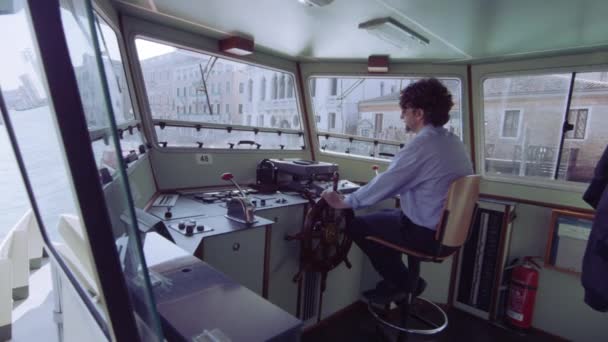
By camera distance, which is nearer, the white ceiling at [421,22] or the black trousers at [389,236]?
the white ceiling at [421,22]

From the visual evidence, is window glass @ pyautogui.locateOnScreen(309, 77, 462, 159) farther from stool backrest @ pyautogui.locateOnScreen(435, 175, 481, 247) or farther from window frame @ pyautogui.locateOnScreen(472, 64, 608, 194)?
stool backrest @ pyautogui.locateOnScreen(435, 175, 481, 247)

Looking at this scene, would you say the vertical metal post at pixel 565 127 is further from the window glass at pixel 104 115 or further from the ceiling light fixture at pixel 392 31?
the window glass at pixel 104 115

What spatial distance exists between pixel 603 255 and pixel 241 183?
219cm

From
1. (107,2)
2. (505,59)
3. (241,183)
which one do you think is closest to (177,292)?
(107,2)

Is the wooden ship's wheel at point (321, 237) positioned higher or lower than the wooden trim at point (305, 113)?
lower

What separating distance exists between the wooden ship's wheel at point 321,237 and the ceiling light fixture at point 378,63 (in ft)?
4.29

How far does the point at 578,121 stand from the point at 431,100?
143 cm

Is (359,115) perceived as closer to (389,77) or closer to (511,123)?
(389,77)

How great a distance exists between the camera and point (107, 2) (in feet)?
5.70

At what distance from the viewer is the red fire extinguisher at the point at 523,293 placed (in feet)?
7.90

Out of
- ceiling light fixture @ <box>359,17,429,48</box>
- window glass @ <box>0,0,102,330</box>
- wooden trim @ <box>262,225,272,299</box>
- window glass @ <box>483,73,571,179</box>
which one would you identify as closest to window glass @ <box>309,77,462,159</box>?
window glass @ <box>483,73,571,179</box>

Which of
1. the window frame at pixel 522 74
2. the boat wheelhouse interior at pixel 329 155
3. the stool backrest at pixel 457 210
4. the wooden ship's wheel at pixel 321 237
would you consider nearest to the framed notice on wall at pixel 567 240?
the boat wheelhouse interior at pixel 329 155

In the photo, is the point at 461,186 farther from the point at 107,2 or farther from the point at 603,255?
the point at 107,2

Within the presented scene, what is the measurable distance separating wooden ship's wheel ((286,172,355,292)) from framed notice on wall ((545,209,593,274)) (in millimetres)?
1558
